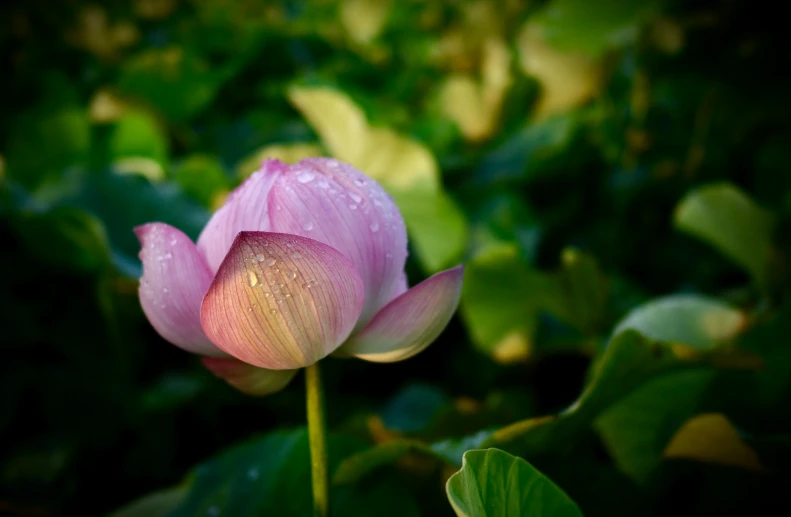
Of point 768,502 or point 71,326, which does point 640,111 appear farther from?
point 71,326

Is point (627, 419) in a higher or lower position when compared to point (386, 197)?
lower

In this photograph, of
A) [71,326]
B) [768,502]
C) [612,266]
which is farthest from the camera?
[612,266]

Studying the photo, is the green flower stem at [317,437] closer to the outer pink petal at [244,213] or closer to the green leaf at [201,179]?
the outer pink petal at [244,213]

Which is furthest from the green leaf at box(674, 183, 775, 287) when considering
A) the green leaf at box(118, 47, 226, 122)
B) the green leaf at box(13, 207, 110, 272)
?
the green leaf at box(118, 47, 226, 122)

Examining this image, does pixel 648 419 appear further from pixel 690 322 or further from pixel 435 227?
pixel 435 227

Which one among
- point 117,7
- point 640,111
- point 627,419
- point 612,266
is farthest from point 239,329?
point 117,7

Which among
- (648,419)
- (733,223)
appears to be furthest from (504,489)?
(733,223)

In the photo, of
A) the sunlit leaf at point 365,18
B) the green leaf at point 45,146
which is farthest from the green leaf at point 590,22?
the sunlit leaf at point 365,18

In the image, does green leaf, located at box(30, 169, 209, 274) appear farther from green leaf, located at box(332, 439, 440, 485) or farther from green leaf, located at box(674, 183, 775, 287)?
green leaf, located at box(674, 183, 775, 287)
